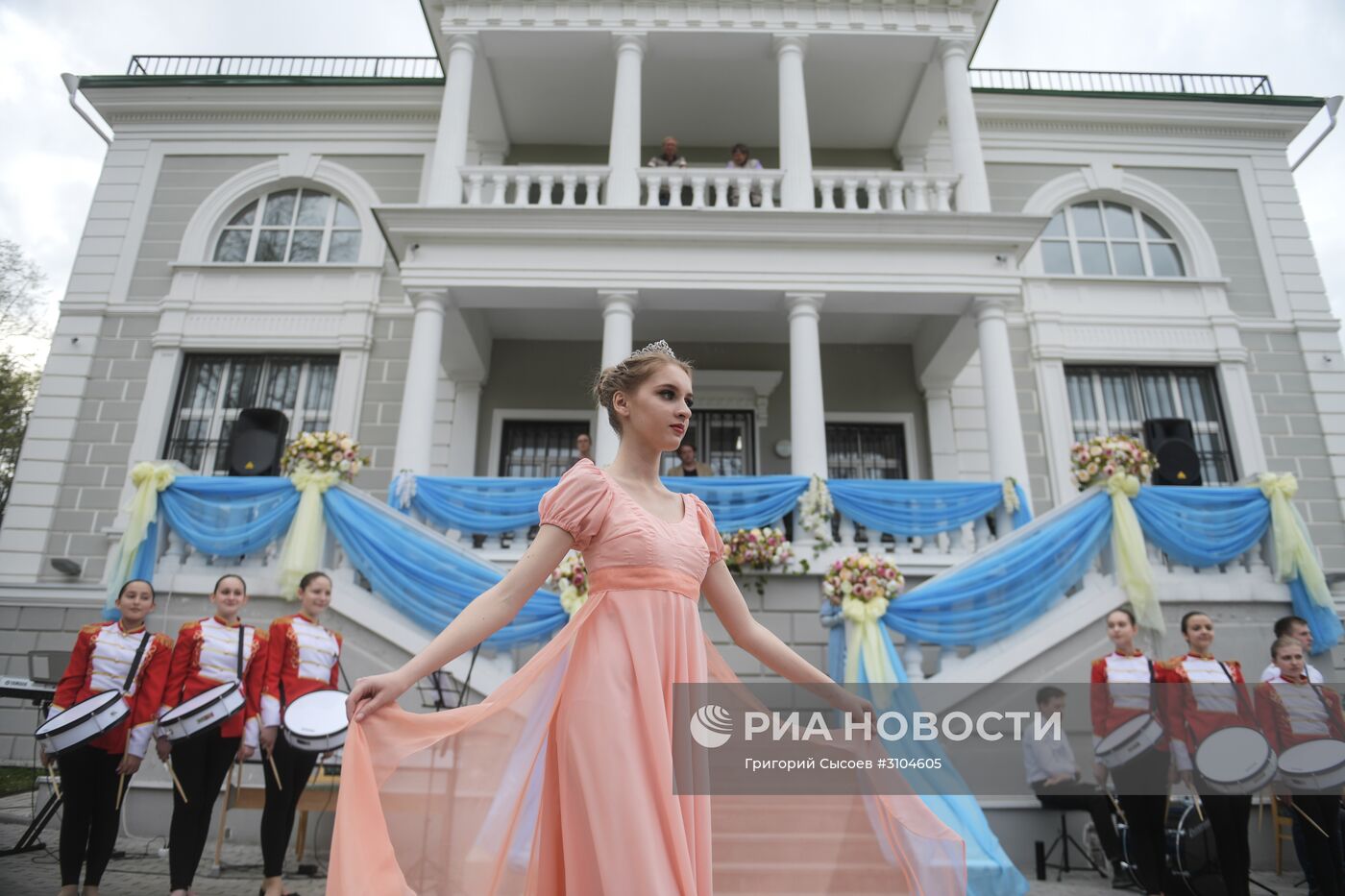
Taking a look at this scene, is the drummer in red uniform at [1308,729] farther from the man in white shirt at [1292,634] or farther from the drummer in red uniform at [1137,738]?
the drummer in red uniform at [1137,738]

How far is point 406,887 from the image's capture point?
6.86ft

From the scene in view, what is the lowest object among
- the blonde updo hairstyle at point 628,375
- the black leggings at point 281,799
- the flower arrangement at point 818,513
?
the black leggings at point 281,799

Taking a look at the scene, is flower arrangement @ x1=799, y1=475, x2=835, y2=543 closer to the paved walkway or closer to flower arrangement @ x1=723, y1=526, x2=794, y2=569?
flower arrangement @ x1=723, y1=526, x2=794, y2=569

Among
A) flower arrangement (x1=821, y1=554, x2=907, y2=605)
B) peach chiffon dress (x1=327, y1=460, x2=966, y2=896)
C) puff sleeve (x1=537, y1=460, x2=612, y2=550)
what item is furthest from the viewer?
flower arrangement (x1=821, y1=554, x2=907, y2=605)

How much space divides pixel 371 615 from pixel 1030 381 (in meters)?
9.95

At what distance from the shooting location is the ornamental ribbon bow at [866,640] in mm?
6520

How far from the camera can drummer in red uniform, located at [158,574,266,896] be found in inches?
172

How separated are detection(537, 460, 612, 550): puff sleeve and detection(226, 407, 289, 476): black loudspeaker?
8.77 m

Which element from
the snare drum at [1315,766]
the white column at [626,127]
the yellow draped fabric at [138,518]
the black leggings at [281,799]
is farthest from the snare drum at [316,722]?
the white column at [626,127]

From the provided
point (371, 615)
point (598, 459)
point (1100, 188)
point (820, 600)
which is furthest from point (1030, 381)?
point (371, 615)

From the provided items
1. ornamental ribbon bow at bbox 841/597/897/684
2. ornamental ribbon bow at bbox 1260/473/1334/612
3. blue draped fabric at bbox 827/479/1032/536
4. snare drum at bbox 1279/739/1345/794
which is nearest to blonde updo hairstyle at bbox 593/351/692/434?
snare drum at bbox 1279/739/1345/794

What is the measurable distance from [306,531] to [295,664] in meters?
2.82

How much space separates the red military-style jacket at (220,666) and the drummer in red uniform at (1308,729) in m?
6.14

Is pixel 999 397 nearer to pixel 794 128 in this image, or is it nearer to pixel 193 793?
pixel 794 128
